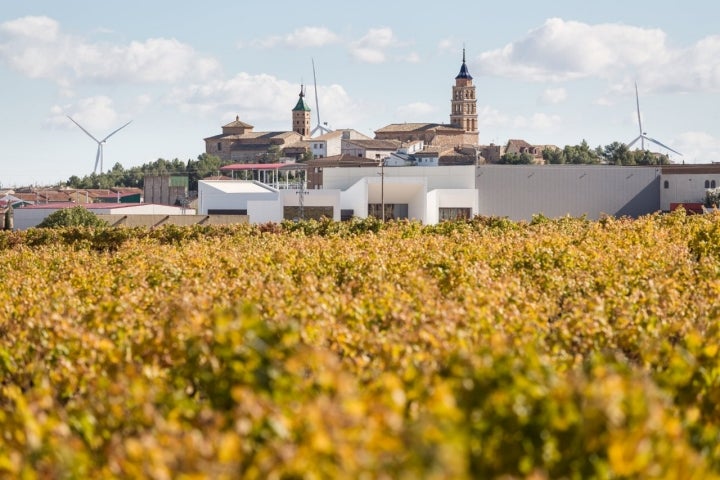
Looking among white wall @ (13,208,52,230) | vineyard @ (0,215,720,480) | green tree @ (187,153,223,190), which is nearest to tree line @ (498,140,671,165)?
green tree @ (187,153,223,190)

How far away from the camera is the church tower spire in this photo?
192 metres

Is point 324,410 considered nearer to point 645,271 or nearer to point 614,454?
point 614,454

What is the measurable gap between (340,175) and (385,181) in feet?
23.5

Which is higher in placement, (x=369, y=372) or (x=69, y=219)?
(x=69, y=219)

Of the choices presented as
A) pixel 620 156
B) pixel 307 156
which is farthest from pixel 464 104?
pixel 620 156

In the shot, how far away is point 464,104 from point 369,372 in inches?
7315

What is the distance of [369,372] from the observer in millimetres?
10328

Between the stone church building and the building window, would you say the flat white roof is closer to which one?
the building window

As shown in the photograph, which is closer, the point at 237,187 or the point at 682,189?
the point at 682,189

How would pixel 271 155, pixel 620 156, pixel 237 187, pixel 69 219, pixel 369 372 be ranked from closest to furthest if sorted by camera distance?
pixel 369 372, pixel 69 219, pixel 237 187, pixel 620 156, pixel 271 155

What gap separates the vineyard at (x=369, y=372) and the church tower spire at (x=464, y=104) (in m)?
172

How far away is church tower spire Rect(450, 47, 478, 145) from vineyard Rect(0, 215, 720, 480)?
17191cm

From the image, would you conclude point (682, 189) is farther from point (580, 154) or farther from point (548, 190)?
point (580, 154)

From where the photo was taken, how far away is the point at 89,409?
8328mm
